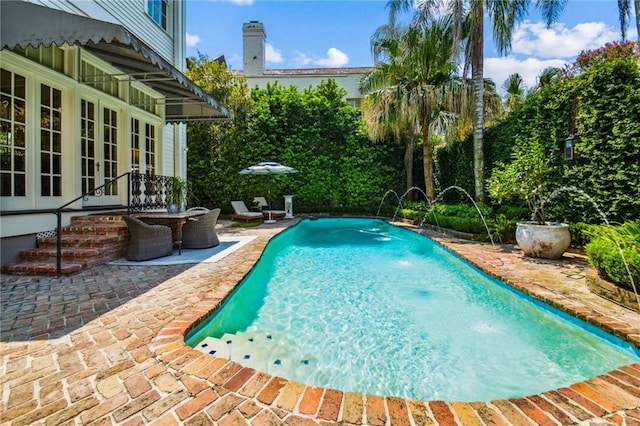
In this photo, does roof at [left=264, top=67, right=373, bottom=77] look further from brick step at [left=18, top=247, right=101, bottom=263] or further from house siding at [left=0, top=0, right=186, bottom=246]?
brick step at [left=18, top=247, right=101, bottom=263]

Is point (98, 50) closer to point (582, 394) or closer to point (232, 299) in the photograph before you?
point (232, 299)

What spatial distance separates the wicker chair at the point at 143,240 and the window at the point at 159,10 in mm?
7138

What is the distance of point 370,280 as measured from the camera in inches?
219

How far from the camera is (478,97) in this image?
9.88 m

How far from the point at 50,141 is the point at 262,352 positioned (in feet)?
19.5

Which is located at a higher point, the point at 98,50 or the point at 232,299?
the point at 98,50

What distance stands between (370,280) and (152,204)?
581 cm

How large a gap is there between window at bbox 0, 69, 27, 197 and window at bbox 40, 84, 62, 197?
13.9 inches

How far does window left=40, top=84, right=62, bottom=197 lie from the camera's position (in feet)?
18.4

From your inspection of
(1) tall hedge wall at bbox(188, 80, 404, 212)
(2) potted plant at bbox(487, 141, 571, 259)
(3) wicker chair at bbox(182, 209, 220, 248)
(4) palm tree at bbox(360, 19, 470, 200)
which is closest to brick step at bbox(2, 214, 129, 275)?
(3) wicker chair at bbox(182, 209, 220, 248)

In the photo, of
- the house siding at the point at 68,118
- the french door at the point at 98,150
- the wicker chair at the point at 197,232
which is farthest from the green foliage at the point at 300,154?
the wicker chair at the point at 197,232

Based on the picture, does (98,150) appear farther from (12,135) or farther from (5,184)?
(5,184)

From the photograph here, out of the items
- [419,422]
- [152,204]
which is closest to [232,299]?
[419,422]

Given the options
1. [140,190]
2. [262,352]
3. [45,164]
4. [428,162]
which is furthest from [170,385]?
[428,162]
